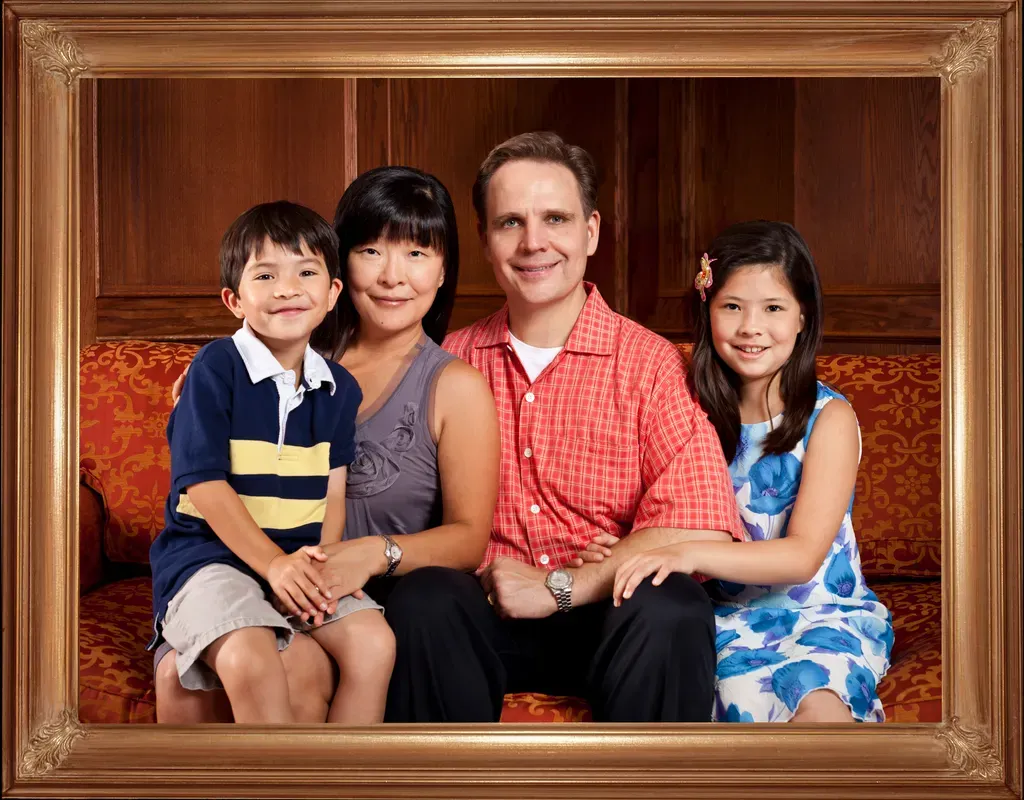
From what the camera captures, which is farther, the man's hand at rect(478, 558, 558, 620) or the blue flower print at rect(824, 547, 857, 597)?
the blue flower print at rect(824, 547, 857, 597)

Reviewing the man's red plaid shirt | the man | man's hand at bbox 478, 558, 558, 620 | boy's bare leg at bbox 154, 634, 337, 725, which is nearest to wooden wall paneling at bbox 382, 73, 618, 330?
the man

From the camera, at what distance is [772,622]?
6.23ft

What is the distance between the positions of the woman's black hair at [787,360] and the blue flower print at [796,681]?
0.44 m

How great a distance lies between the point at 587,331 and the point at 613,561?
0.52 meters

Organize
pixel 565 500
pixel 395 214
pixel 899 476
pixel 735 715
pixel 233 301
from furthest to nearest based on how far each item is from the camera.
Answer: pixel 899 476 → pixel 565 500 → pixel 395 214 → pixel 233 301 → pixel 735 715

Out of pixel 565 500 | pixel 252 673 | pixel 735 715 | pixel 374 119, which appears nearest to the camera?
pixel 252 673

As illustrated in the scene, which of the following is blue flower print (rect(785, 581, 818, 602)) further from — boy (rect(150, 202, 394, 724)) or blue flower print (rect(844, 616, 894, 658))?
boy (rect(150, 202, 394, 724))

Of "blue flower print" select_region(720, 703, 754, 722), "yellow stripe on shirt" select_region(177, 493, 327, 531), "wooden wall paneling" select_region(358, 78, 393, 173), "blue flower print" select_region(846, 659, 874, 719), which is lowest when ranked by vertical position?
"blue flower print" select_region(720, 703, 754, 722)

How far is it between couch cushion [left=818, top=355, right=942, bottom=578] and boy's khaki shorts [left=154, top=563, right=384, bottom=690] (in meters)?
1.26

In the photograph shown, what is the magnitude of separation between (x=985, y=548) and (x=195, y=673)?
4.48ft

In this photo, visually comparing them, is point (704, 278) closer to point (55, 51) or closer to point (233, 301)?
point (233, 301)

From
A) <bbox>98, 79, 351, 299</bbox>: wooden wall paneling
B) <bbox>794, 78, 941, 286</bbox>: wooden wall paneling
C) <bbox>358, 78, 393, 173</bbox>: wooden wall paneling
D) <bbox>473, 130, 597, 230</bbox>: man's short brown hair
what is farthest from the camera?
<bbox>358, 78, 393, 173</bbox>: wooden wall paneling

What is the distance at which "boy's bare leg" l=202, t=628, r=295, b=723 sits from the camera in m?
1.61

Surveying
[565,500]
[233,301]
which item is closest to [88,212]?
[233,301]
